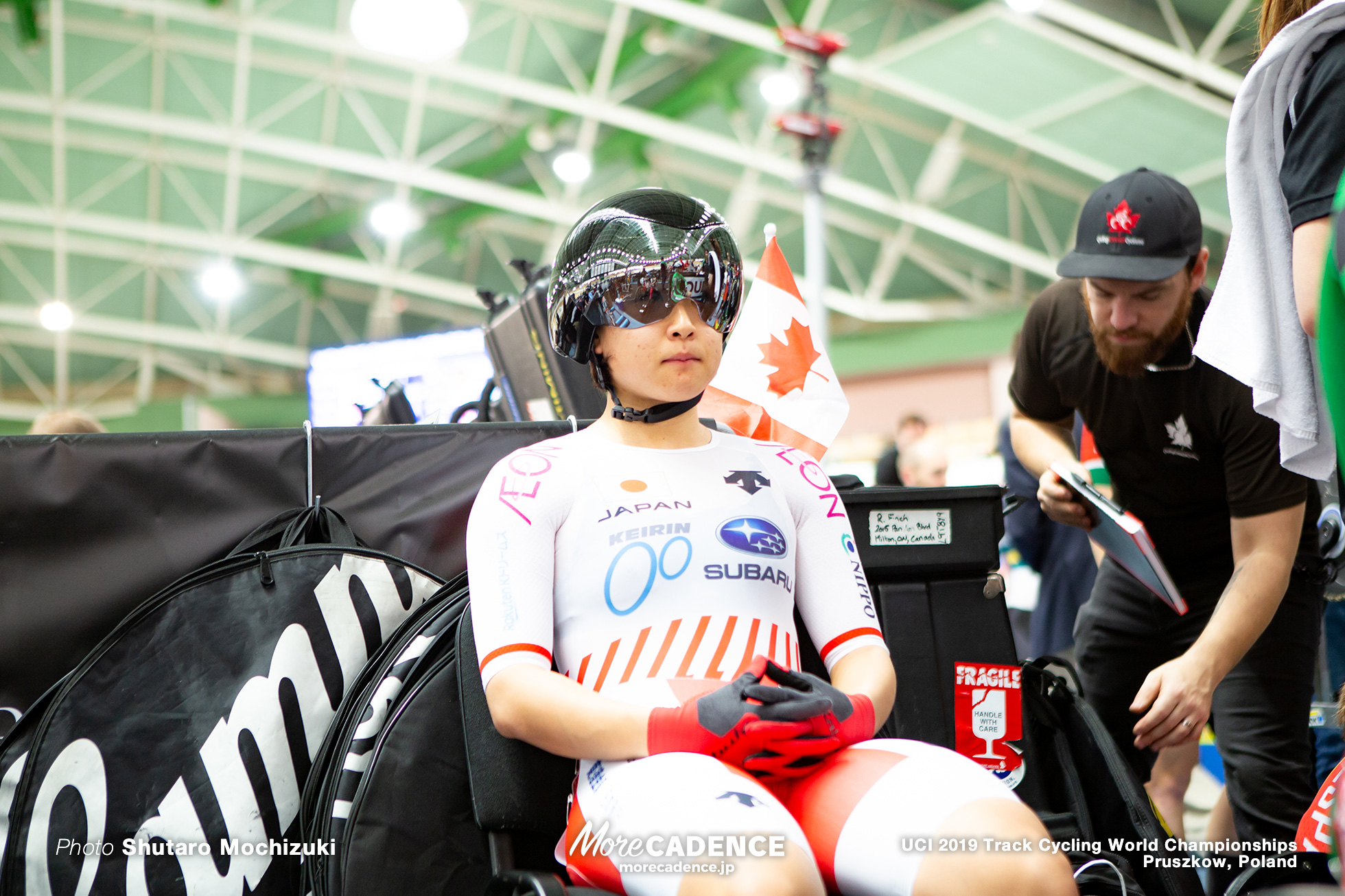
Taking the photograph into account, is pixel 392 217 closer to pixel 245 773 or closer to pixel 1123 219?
pixel 1123 219

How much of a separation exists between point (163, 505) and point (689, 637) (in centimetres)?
102

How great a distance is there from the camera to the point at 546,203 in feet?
43.1

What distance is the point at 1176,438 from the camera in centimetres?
226

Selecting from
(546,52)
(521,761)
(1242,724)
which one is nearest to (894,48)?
(546,52)

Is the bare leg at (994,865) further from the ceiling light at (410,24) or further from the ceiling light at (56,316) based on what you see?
the ceiling light at (56,316)

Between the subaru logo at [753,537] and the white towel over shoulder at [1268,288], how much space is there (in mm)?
703

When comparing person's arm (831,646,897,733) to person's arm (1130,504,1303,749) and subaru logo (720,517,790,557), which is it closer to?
subaru logo (720,517,790,557)

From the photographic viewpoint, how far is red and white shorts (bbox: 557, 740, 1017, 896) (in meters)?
1.21

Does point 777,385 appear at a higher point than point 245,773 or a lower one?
higher

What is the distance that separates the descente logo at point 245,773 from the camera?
161cm

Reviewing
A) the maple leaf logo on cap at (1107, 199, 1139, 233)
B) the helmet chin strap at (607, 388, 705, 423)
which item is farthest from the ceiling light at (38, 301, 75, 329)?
the maple leaf logo on cap at (1107, 199, 1139, 233)

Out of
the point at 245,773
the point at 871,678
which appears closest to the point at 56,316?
the point at 245,773

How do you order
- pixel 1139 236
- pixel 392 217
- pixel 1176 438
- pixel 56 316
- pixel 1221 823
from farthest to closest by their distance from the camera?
1. pixel 56 316
2. pixel 392 217
3. pixel 1221 823
4. pixel 1176 438
5. pixel 1139 236

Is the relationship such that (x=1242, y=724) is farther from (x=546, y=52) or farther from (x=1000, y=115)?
(x=546, y=52)
